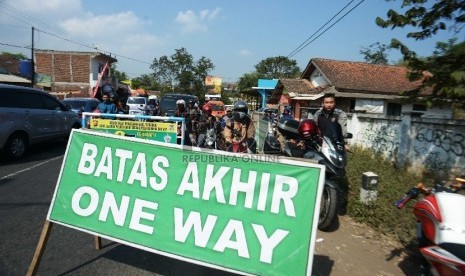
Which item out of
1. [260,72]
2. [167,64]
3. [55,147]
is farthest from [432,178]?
[260,72]

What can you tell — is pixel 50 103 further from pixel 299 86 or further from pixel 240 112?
pixel 299 86

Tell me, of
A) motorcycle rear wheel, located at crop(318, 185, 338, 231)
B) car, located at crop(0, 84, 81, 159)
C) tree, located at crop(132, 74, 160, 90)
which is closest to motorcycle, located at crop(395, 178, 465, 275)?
motorcycle rear wheel, located at crop(318, 185, 338, 231)

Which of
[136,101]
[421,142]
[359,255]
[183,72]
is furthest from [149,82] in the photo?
[359,255]

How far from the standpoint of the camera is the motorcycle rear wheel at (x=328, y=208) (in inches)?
185

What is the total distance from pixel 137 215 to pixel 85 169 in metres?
0.74

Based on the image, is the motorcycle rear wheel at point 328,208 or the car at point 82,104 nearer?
the motorcycle rear wheel at point 328,208

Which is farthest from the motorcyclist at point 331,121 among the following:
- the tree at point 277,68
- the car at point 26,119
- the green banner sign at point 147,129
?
the tree at point 277,68

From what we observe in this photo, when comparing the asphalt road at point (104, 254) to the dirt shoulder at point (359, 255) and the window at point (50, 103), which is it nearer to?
the dirt shoulder at point (359, 255)

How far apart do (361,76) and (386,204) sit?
22.1 meters

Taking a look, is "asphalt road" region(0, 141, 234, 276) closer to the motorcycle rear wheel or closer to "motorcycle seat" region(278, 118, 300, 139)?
the motorcycle rear wheel

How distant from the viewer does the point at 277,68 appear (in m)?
75.1

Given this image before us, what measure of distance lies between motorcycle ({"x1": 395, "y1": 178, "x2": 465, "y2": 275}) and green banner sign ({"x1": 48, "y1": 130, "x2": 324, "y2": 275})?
36.1 inches

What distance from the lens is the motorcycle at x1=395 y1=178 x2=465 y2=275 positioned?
2.36 meters

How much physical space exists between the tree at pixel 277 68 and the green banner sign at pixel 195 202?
71.7 meters
